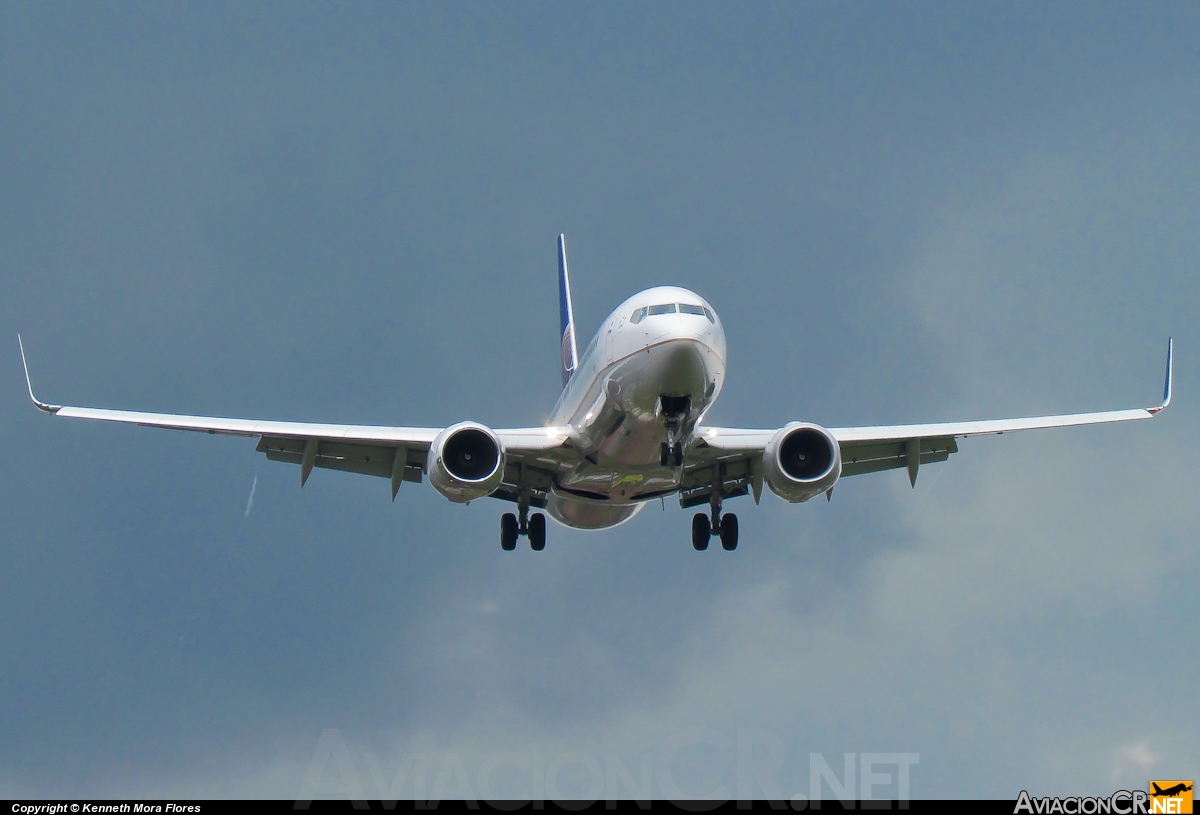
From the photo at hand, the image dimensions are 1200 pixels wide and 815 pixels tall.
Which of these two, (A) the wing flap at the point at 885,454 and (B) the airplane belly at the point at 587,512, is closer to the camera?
(B) the airplane belly at the point at 587,512

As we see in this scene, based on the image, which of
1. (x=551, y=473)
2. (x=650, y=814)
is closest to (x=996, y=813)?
(x=650, y=814)

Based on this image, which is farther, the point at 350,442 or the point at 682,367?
the point at 350,442

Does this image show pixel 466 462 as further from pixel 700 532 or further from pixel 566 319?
pixel 566 319

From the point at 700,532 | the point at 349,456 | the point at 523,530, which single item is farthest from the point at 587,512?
the point at 349,456

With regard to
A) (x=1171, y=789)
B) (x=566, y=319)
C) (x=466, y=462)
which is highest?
(x=566, y=319)

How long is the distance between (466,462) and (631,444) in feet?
11.5

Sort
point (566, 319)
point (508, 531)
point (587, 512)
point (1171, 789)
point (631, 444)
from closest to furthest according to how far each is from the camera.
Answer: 1. point (1171, 789)
2. point (631, 444)
3. point (587, 512)
4. point (508, 531)
5. point (566, 319)

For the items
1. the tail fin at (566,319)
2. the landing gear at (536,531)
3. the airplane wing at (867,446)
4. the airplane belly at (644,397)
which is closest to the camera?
the airplane belly at (644,397)

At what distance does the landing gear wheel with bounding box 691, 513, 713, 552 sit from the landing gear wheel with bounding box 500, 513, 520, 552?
182 inches

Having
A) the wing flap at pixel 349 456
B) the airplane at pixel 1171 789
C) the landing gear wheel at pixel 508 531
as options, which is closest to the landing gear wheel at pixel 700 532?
the landing gear wheel at pixel 508 531

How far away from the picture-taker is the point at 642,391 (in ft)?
78.0

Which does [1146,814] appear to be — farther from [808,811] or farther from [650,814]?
[650,814]

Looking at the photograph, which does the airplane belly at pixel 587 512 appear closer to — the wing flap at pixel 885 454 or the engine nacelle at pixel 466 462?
the engine nacelle at pixel 466 462

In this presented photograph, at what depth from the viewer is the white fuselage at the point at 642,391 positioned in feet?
76.5
